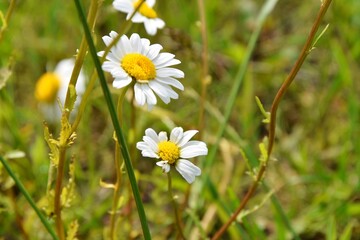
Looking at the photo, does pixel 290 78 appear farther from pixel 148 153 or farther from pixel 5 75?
pixel 5 75

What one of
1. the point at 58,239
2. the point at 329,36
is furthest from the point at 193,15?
the point at 58,239

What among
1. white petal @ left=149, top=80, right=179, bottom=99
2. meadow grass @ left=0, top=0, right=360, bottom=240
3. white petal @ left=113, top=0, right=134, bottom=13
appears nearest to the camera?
white petal @ left=149, top=80, right=179, bottom=99

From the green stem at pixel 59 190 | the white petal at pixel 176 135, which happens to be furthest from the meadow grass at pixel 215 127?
the white petal at pixel 176 135

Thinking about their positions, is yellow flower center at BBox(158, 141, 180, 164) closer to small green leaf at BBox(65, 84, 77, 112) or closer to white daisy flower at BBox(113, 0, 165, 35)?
small green leaf at BBox(65, 84, 77, 112)

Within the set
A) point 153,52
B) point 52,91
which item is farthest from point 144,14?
point 52,91

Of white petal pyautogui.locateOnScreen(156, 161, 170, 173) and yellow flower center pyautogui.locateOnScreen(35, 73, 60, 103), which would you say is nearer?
white petal pyautogui.locateOnScreen(156, 161, 170, 173)

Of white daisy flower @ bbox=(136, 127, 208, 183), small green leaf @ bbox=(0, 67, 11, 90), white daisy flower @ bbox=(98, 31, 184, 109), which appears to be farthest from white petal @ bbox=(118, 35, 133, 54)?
small green leaf @ bbox=(0, 67, 11, 90)

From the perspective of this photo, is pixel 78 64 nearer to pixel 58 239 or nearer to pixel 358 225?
pixel 58 239

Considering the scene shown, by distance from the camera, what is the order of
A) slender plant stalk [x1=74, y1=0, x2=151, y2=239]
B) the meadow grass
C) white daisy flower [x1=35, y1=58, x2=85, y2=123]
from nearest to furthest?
slender plant stalk [x1=74, y1=0, x2=151, y2=239]
the meadow grass
white daisy flower [x1=35, y1=58, x2=85, y2=123]
